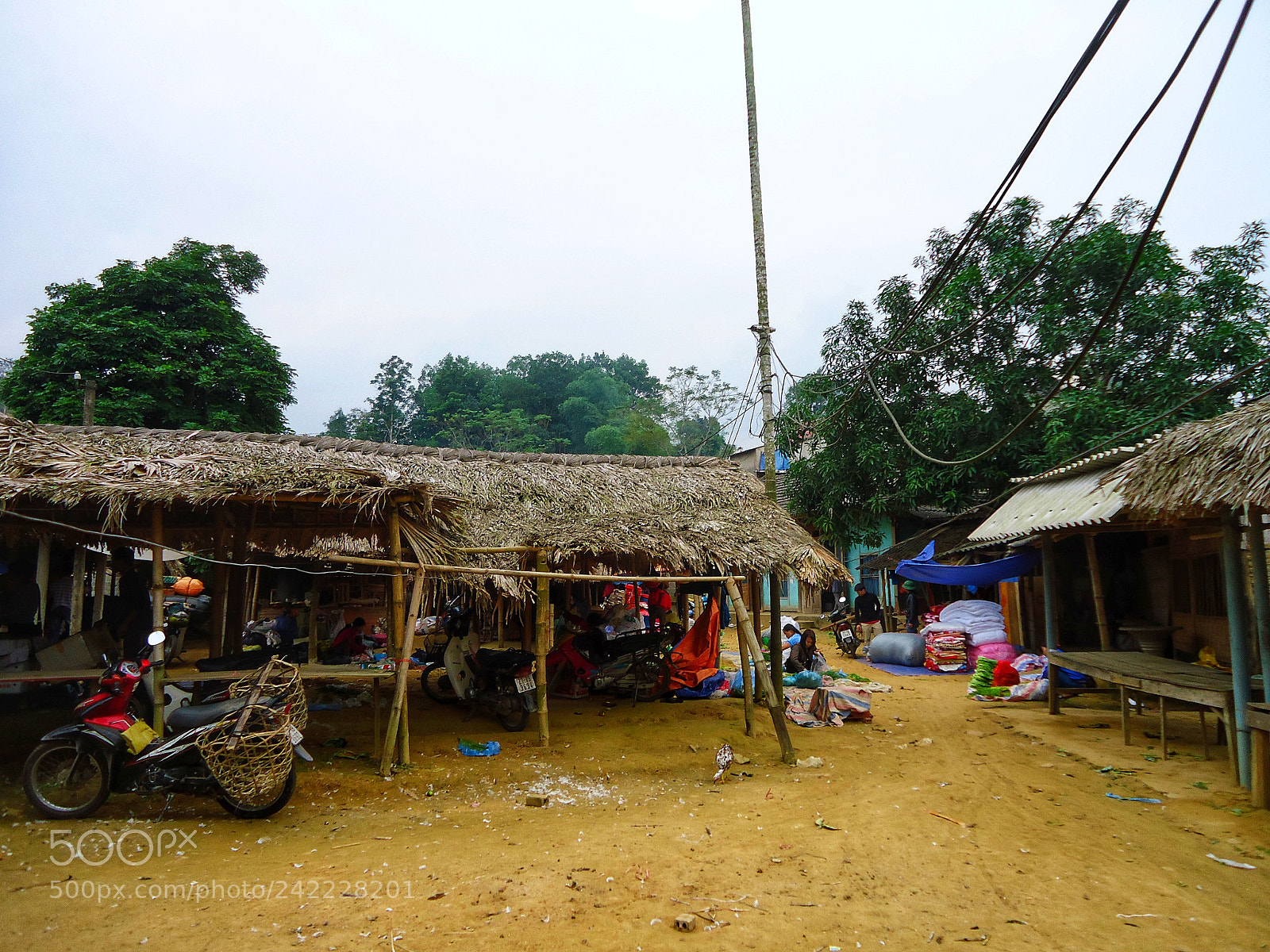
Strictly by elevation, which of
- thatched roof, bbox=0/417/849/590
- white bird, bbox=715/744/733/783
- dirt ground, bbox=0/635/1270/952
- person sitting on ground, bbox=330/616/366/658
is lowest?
dirt ground, bbox=0/635/1270/952

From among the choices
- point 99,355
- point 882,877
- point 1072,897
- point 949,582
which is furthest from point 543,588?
point 99,355

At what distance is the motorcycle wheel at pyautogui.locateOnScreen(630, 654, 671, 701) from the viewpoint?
1087 cm

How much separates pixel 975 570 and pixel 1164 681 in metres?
6.33

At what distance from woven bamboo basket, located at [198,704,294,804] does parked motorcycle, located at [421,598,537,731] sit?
3.46 meters

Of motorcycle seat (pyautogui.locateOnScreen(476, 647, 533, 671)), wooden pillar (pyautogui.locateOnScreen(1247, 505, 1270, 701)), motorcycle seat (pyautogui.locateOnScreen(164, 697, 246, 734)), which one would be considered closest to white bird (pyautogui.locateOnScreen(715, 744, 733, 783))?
motorcycle seat (pyautogui.locateOnScreen(476, 647, 533, 671))

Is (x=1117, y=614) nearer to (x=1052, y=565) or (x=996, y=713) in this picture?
(x=1052, y=565)

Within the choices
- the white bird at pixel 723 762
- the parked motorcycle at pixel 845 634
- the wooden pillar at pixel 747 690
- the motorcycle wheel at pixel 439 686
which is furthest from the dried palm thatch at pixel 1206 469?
the parked motorcycle at pixel 845 634

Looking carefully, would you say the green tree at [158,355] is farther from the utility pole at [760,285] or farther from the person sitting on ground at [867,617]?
the person sitting on ground at [867,617]

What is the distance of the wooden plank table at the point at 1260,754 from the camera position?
5867 millimetres

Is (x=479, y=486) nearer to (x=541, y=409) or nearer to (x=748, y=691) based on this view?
(x=748, y=691)

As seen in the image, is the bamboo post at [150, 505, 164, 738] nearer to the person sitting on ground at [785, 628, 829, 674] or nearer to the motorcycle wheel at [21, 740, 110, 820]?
the motorcycle wheel at [21, 740, 110, 820]

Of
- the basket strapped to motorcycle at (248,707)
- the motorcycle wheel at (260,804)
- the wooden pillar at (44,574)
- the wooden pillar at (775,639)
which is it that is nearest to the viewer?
the basket strapped to motorcycle at (248,707)

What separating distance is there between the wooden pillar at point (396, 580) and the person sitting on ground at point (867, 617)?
13.5 metres

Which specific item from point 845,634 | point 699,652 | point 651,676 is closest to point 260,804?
point 651,676
